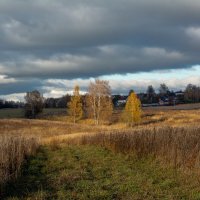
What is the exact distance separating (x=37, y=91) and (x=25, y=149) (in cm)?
9009

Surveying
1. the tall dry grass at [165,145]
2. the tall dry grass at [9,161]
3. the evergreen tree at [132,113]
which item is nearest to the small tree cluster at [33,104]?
Answer: the evergreen tree at [132,113]

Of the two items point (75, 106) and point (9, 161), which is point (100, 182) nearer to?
point (9, 161)

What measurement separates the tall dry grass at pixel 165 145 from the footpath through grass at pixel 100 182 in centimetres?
57

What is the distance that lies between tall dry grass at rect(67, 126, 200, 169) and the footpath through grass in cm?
57

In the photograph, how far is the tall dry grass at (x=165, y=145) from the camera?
13789 mm

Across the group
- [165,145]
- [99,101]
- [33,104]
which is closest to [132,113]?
[99,101]

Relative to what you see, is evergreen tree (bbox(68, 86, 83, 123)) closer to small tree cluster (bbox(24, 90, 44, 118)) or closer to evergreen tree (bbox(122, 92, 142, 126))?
evergreen tree (bbox(122, 92, 142, 126))

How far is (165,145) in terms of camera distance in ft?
52.2

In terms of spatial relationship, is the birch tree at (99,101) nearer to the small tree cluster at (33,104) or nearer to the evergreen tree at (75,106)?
the evergreen tree at (75,106)

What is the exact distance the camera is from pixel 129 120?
72062mm

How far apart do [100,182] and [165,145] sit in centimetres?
493

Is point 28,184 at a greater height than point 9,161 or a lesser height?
lesser

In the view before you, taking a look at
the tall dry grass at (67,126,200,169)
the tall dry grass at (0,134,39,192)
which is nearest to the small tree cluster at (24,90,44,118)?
the tall dry grass at (67,126,200,169)

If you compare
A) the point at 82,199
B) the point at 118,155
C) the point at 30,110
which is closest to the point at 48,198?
the point at 82,199
